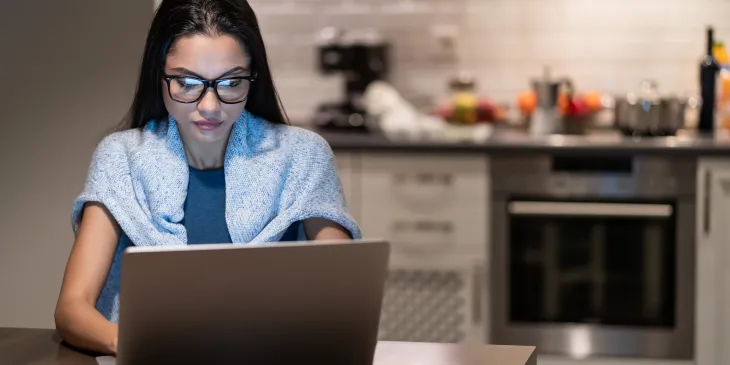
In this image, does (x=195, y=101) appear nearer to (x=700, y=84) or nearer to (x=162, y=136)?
(x=162, y=136)

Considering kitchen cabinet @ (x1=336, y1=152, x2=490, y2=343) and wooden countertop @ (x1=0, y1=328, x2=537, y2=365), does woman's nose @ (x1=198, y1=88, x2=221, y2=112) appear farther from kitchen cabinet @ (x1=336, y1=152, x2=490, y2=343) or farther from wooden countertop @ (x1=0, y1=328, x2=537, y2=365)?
kitchen cabinet @ (x1=336, y1=152, x2=490, y2=343)

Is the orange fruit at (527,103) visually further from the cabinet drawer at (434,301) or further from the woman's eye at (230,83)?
the woman's eye at (230,83)

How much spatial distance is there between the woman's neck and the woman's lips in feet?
0.54

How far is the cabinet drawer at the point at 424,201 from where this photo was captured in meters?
4.16

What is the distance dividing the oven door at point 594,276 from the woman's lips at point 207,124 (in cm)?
230

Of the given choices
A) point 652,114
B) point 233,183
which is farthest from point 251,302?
point 652,114

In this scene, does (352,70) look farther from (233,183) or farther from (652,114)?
(233,183)

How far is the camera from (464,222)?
13.7 feet

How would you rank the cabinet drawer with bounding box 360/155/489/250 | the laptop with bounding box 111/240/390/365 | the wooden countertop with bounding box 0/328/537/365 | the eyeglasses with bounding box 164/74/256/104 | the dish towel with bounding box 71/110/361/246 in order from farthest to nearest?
the cabinet drawer with bounding box 360/155/489/250 < the dish towel with bounding box 71/110/361/246 < the eyeglasses with bounding box 164/74/256/104 < the wooden countertop with bounding box 0/328/537/365 < the laptop with bounding box 111/240/390/365

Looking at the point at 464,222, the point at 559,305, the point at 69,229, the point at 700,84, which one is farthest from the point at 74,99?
the point at 700,84

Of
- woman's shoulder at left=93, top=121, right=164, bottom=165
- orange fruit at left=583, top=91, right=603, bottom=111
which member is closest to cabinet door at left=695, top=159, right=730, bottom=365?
orange fruit at left=583, top=91, right=603, bottom=111

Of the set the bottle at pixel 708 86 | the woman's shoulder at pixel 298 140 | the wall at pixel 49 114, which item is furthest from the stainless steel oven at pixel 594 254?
the woman's shoulder at pixel 298 140

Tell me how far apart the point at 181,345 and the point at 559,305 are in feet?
9.66

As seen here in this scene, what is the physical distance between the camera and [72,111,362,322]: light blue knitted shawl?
2037mm
